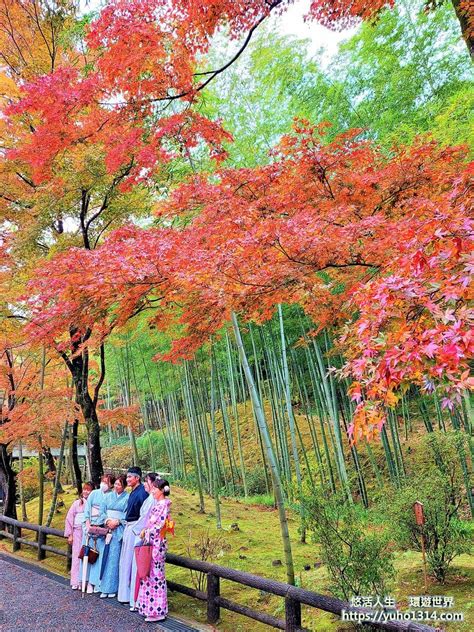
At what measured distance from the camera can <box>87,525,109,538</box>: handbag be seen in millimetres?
4070

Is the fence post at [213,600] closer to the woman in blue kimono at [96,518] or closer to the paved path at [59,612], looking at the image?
the paved path at [59,612]

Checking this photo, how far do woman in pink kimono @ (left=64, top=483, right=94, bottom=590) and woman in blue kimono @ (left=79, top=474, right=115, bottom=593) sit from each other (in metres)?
0.18

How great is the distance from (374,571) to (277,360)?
241 inches

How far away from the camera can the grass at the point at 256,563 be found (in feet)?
11.3

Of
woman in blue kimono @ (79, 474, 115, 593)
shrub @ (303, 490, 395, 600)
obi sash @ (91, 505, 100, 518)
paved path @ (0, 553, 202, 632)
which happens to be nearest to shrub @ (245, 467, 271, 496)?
paved path @ (0, 553, 202, 632)

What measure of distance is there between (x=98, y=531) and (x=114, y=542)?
19 cm

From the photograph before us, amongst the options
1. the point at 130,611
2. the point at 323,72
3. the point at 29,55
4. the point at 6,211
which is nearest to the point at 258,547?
the point at 130,611

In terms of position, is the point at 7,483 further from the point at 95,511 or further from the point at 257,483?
the point at 257,483

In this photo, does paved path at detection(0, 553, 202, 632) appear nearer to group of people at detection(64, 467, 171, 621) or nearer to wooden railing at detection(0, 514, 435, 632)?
group of people at detection(64, 467, 171, 621)

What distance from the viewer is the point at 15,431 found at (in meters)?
6.85

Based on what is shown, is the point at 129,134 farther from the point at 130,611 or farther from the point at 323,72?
the point at 130,611

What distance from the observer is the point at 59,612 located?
12.6ft

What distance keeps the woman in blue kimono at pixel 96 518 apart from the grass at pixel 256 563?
77 centimetres

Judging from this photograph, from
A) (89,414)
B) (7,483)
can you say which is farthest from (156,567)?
(7,483)
